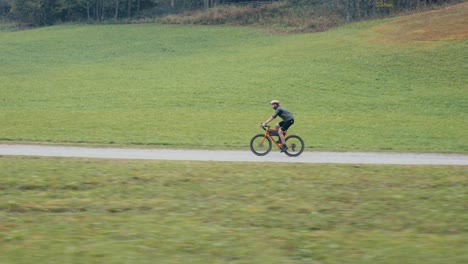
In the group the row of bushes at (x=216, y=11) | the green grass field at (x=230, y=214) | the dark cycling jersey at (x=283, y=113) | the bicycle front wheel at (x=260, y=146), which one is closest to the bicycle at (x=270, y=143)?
the bicycle front wheel at (x=260, y=146)

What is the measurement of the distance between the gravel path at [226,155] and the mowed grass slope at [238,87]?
1660 millimetres

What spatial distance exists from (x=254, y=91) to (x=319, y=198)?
82.1ft

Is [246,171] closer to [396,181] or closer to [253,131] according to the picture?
[396,181]

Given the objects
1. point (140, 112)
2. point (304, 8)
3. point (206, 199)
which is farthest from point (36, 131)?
point (304, 8)

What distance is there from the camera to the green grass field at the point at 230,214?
310 inches

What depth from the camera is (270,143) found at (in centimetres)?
2038

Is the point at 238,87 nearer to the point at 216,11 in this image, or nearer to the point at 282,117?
the point at 282,117

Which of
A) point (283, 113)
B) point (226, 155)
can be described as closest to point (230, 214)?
point (226, 155)

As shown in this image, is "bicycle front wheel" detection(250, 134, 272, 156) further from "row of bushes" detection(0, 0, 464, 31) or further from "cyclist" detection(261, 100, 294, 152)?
"row of bushes" detection(0, 0, 464, 31)

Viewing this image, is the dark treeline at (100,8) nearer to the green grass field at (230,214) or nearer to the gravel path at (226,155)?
the gravel path at (226,155)

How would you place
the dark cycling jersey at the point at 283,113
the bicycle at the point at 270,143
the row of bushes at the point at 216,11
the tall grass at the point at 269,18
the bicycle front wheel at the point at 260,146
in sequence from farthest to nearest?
1. the row of bushes at the point at 216,11
2. the tall grass at the point at 269,18
3. the bicycle front wheel at the point at 260,146
4. the bicycle at the point at 270,143
5. the dark cycling jersey at the point at 283,113

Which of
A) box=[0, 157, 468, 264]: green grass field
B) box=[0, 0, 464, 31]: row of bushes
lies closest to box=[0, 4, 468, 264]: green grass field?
box=[0, 157, 468, 264]: green grass field

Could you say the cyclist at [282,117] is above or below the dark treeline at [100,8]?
below

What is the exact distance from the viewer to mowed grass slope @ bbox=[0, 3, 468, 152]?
24891 mm
